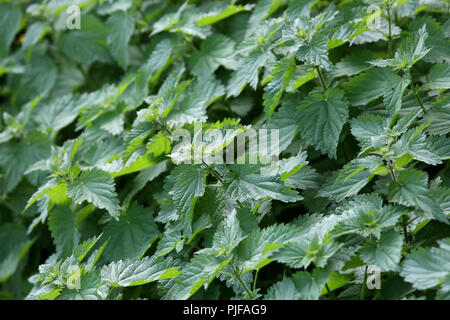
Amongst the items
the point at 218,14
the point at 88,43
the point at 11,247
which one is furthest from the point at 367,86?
the point at 11,247

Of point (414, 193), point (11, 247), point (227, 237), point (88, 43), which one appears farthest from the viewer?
point (88, 43)

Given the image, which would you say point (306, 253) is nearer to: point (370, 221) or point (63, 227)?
point (370, 221)

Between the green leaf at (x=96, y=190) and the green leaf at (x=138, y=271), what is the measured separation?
8.1 inches

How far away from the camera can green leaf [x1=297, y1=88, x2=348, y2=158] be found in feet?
5.78

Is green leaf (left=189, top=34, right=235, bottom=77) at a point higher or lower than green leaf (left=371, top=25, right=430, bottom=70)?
higher

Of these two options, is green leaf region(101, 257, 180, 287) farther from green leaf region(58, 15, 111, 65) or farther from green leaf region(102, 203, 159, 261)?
green leaf region(58, 15, 111, 65)

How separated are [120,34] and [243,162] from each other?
1.26 meters

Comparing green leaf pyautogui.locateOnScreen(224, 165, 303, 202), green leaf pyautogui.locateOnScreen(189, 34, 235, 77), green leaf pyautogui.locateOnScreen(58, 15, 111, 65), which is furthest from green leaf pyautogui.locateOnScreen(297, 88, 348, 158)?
green leaf pyautogui.locateOnScreen(58, 15, 111, 65)

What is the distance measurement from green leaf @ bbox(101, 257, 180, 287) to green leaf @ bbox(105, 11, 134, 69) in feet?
3.93

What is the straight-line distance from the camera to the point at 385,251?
1.38m

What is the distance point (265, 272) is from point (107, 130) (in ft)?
3.06

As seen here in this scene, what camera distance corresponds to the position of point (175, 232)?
1775 millimetres

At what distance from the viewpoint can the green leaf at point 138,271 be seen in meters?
1.63
